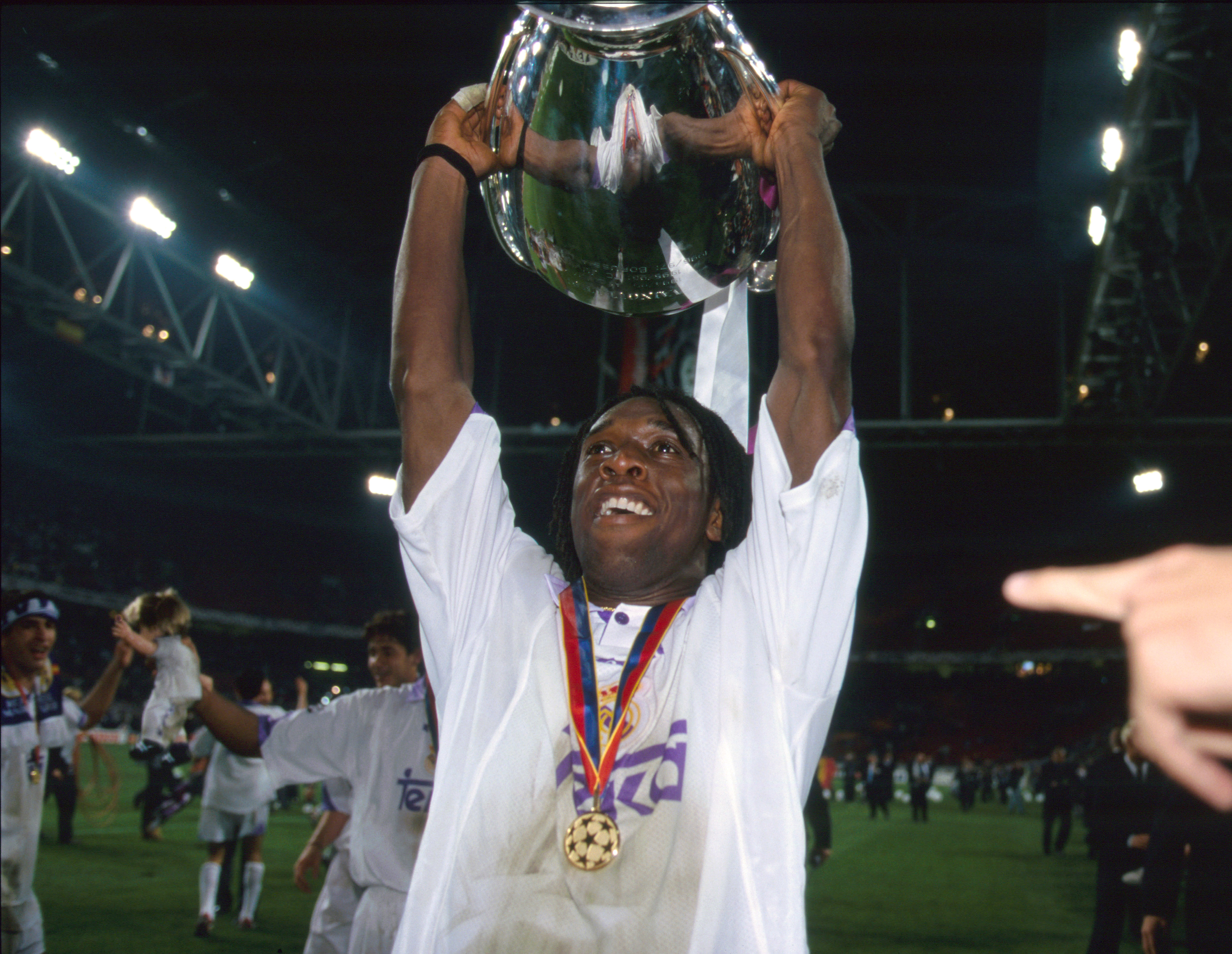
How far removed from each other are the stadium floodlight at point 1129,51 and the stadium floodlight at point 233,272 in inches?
402

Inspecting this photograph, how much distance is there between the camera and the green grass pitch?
7.43 meters

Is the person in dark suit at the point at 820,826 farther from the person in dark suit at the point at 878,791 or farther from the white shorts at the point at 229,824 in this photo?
the person in dark suit at the point at 878,791

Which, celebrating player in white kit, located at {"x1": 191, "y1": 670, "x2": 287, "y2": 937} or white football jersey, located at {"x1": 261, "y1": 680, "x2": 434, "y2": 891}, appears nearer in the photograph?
white football jersey, located at {"x1": 261, "y1": 680, "x2": 434, "y2": 891}

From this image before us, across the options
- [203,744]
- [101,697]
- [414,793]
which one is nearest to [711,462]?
[414,793]

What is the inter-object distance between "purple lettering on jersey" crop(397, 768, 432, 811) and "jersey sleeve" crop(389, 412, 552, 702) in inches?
104

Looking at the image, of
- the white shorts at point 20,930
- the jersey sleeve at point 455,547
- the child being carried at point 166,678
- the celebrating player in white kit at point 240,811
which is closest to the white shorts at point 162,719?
the child being carried at point 166,678

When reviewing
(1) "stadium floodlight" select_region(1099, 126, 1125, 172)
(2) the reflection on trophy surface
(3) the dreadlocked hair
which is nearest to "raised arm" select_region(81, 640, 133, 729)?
(3) the dreadlocked hair

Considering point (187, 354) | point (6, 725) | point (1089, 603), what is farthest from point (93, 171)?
point (1089, 603)

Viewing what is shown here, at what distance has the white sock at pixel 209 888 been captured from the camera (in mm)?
Result: 7547

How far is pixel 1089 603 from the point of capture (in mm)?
637

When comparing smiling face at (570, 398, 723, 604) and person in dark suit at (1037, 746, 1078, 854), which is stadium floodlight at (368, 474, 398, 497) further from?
person in dark suit at (1037, 746, 1078, 854)

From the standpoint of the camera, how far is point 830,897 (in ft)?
32.5

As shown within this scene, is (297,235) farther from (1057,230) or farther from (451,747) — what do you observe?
(451,747)

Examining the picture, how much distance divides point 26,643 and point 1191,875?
616cm
